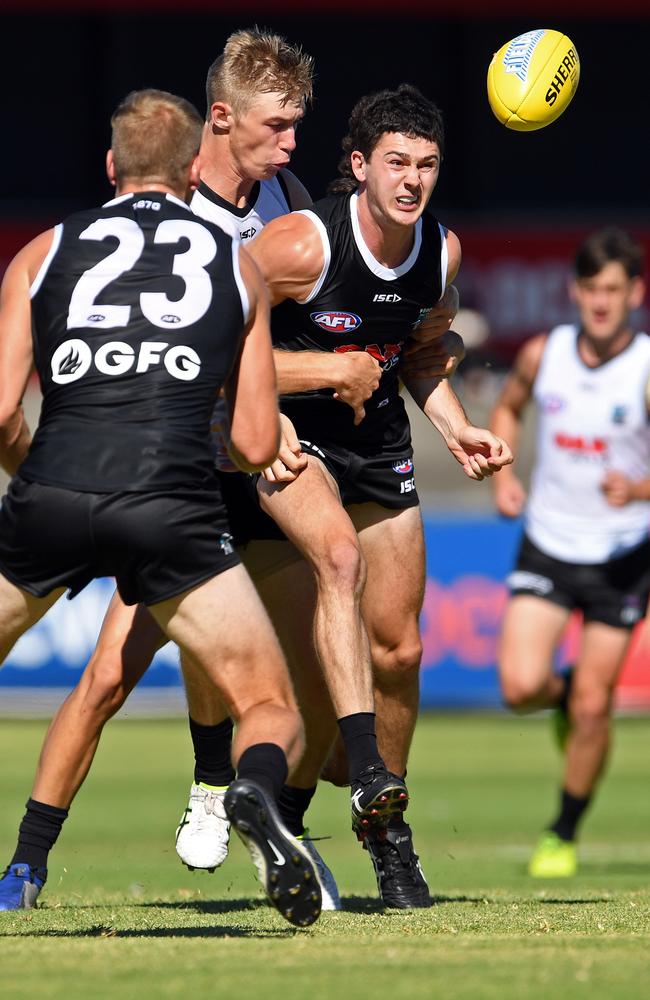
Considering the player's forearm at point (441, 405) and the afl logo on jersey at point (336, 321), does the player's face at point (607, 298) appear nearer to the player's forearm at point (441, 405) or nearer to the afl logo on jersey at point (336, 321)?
the player's forearm at point (441, 405)

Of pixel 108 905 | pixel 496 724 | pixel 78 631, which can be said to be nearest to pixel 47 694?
pixel 78 631

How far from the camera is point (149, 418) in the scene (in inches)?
212

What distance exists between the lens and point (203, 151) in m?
7.26

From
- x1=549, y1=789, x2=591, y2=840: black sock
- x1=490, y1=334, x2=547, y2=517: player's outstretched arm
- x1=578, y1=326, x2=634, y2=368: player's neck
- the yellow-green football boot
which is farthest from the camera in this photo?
x1=578, y1=326, x2=634, y2=368: player's neck

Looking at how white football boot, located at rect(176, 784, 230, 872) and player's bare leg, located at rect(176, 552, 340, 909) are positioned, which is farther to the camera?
player's bare leg, located at rect(176, 552, 340, 909)

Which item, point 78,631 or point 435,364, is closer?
point 435,364

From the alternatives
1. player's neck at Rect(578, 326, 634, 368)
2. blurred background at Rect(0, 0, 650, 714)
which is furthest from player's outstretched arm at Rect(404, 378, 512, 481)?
blurred background at Rect(0, 0, 650, 714)

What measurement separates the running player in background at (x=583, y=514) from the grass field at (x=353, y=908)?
0.73 meters

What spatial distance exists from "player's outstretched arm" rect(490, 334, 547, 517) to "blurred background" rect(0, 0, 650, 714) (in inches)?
465

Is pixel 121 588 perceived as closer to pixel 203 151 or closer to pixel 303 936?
pixel 303 936

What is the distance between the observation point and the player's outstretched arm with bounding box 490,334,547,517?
10078 mm

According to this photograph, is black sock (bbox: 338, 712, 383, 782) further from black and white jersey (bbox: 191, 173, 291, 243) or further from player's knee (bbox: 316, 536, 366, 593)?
black and white jersey (bbox: 191, 173, 291, 243)

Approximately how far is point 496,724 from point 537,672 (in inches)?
266

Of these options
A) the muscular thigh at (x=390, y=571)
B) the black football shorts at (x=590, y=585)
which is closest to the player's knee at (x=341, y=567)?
the muscular thigh at (x=390, y=571)
